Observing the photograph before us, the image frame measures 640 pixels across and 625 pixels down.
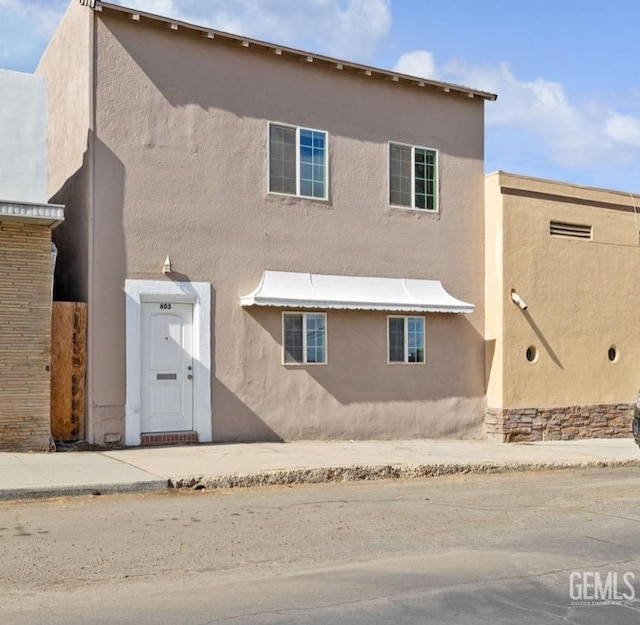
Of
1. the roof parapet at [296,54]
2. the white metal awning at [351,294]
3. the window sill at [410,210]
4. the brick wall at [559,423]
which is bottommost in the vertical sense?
the brick wall at [559,423]

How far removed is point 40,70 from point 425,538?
41.0 feet

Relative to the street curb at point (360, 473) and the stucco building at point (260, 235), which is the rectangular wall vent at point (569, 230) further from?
the street curb at point (360, 473)

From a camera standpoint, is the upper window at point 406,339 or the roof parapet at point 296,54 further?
the upper window at point 406,339

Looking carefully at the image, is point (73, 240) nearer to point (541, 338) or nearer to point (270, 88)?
point (270, 88)

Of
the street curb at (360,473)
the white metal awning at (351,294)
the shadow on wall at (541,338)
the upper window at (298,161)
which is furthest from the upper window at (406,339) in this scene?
the street curb at (360,473)

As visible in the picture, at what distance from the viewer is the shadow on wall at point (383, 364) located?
15078 mm

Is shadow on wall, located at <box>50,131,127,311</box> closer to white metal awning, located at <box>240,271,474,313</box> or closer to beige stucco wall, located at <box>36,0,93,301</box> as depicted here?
beige stucco wall, located at <box>36,0,93,301</box>

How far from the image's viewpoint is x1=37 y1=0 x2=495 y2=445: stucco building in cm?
1331

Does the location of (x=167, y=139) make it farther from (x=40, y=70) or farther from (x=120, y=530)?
(x=120, y=530)

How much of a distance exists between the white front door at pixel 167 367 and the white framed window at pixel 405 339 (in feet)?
13.2

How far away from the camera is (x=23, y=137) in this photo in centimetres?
1238

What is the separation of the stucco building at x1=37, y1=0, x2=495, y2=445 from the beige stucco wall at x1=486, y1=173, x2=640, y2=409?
0.56 metres

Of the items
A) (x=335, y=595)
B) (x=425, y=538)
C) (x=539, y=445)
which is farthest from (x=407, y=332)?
(x=335, y=595)

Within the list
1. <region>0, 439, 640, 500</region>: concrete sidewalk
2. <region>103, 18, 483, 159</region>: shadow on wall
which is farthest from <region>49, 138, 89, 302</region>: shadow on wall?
<region>0, 439, 640, 500</region>: concrete sidewalk
